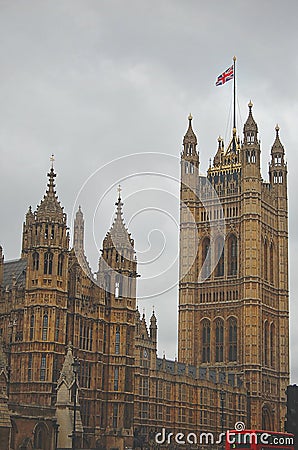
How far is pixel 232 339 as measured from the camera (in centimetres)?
15000

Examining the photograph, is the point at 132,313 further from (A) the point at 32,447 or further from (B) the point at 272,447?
(B) the point at 272,447

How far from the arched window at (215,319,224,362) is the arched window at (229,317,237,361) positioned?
1.54 meters

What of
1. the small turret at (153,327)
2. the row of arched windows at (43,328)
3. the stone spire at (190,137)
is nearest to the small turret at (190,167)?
the stone spire at (190,137)

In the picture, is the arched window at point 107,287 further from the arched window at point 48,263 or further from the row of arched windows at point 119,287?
the arched window at point 48,263

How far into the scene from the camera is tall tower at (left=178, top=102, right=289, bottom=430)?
14775 centimetres

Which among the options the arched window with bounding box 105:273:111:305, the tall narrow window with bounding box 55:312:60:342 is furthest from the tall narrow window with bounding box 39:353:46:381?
the arched window with bounding box 105:273:111:305

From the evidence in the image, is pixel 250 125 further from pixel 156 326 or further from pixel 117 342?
pixel 117 342

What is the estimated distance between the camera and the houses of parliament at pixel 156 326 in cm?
7388

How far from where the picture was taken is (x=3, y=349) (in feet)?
247

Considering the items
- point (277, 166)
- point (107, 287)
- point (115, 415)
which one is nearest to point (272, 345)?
point (277, 166)

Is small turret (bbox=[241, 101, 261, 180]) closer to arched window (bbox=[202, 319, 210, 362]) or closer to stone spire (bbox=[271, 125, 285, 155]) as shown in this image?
stone spire (bbox=[271, 125, 285, 155])

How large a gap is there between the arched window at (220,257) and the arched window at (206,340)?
8.82 metres

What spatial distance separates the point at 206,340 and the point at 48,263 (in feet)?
267

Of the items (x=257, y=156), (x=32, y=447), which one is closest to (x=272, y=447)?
(x=32, y=447)
